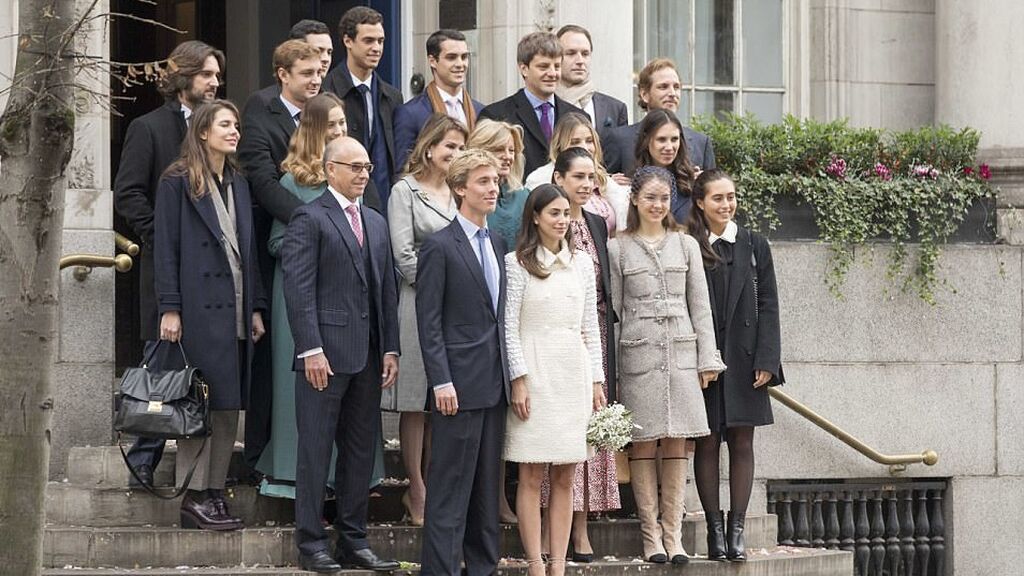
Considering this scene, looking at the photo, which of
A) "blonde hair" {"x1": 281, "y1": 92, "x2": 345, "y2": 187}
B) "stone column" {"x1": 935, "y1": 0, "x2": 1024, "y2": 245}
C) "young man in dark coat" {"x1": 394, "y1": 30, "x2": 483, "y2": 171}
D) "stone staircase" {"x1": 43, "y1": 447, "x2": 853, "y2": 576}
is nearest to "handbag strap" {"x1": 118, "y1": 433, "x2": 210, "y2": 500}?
"stone staircase" {"x1": 43, "y1": 447, "x2": 853, "y2": 576}

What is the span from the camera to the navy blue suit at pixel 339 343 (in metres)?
10.1

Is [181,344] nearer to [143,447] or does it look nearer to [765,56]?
[143,447]

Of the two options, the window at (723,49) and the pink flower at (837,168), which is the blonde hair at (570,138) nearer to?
the pink flower at (837,168)

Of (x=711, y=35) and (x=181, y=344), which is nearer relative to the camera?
(x=181, y=344)

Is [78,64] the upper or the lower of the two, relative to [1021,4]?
lower

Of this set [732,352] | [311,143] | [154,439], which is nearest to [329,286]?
[311,143]

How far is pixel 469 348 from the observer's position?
10.1 m

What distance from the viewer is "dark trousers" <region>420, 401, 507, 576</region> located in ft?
33.2

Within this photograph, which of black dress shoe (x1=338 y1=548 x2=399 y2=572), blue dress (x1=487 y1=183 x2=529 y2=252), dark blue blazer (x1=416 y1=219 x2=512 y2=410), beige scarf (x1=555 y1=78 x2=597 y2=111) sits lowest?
black dress shoe (x1=338 y1=548 x2=399 y2=572)

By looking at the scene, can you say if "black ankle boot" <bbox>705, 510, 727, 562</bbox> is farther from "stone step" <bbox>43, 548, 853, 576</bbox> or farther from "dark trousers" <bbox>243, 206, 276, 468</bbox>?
"dark trousers" <bbox>243, 206, 276, 468</bbox>

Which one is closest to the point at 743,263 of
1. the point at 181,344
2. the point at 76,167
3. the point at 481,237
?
the point at 481,237

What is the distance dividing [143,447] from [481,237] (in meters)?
2.06

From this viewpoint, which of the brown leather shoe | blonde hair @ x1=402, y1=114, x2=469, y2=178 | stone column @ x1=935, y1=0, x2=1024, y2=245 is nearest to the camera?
the brown leather shoe

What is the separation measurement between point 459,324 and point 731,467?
193 cm
